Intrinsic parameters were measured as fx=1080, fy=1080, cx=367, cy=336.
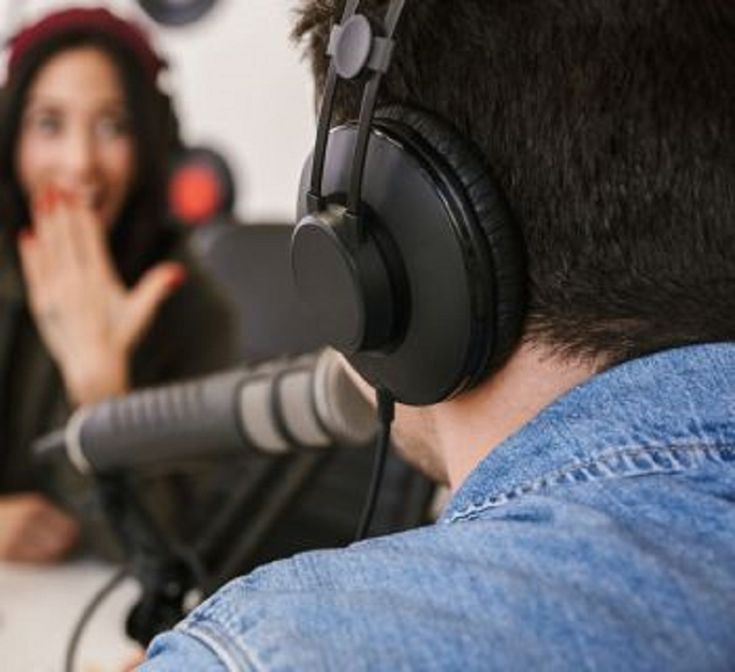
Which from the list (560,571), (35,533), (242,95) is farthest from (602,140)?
(242,95)

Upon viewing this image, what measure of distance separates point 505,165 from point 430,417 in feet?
0.54

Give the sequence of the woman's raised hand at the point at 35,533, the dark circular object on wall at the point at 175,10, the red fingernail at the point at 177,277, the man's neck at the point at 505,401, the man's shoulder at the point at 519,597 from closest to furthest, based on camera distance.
Result: the man's shoulder at the point at 519,597, the man's neck at the point at 505,401, the woman's raised hand at the point at 35,533, the red fingernail at the point at 177,277, the dark circular object on wall at the point at 175,10

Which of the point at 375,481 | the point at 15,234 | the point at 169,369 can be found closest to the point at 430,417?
the point at 375,481

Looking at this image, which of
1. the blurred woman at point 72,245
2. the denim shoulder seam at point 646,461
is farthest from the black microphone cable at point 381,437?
the blurred woman at point 72,245

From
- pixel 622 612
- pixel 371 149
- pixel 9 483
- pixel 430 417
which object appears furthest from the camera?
pixel 9 483

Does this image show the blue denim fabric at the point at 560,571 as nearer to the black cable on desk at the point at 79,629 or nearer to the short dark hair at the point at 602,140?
the short dark hair at the point at 602,140

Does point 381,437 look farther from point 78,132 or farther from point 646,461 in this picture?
point 78,132

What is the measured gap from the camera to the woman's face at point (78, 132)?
1.42 metres

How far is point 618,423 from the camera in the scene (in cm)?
40

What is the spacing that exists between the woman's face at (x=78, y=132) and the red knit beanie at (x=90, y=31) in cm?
3

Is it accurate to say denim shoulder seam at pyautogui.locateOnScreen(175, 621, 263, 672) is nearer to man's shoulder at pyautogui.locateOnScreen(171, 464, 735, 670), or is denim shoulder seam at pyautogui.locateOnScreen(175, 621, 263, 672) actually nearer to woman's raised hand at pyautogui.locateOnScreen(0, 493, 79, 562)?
man's shoulder at pyautogui.locateOnScreen(171, 464, 735, 670)

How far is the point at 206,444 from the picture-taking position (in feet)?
2.46

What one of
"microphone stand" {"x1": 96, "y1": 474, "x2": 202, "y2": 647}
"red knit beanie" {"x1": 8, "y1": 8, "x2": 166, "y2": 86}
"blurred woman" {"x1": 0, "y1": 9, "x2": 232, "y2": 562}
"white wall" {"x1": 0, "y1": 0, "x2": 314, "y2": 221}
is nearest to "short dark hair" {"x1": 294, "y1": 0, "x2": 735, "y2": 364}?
"microphone stand" {"x1": 96, "y1": 474, "x2": 202, "y2": 647}

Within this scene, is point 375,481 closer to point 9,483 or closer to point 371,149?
point 371,149
